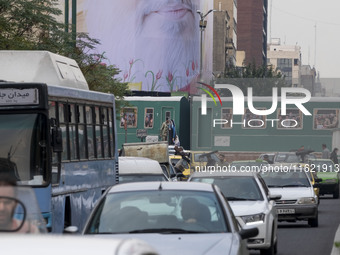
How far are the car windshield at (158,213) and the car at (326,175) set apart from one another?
3542cm

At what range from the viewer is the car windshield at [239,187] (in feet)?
59.2

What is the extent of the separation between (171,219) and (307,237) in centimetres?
1359

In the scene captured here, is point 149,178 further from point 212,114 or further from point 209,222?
point 212,114

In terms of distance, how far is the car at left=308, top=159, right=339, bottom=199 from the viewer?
45.7 meters

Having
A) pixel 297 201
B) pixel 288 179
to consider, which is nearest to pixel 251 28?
pixel 288 179

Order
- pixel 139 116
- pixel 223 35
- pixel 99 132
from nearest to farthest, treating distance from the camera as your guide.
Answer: pixel 99 132 → pixel 139 116 → pixel 223 35

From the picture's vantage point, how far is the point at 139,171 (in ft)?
84.4

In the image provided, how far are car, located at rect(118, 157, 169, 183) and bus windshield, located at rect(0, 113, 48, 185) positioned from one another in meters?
9.54

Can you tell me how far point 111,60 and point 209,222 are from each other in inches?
4481

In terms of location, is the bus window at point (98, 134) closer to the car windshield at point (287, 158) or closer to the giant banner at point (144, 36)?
the car windshield at point (287, 158)

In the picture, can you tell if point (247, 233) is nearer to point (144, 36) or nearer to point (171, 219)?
point (171, 219)

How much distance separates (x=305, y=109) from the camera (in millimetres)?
60031

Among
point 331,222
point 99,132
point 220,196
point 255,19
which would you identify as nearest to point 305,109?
point 331,222

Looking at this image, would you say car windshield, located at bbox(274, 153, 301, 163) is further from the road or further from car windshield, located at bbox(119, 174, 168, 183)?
car windshield, located at bbox(119, 174, 168, 183)
